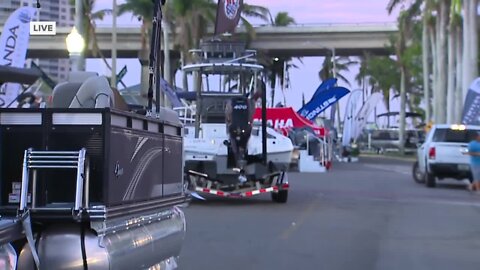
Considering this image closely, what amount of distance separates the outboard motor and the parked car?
380 inches

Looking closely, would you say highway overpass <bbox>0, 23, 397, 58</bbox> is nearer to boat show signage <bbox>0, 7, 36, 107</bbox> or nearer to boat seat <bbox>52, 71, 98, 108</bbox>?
boat show signage <bbox>0, 7, 36, 107</bbox>

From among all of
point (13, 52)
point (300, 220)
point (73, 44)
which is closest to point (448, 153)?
point (300, 220)

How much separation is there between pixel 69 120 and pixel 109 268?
1066mm

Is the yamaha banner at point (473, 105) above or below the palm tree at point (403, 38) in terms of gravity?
below

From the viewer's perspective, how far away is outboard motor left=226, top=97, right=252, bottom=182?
54.7 ft

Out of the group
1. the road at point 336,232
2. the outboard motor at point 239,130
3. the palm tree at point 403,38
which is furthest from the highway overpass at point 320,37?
the outboard motor at point 239,130

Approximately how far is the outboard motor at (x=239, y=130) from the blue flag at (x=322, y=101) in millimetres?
21118

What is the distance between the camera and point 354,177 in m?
29.8

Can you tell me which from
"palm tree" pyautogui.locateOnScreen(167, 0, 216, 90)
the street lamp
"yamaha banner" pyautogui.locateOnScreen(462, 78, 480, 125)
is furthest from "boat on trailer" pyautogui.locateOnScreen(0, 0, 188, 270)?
"palm tree" pyautogui.locateOnScreen(167, 0, 216, 90)

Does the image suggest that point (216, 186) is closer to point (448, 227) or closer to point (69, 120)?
point (448, 227)

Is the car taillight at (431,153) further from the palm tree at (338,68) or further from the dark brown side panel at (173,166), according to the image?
the palm tree at (338,68)

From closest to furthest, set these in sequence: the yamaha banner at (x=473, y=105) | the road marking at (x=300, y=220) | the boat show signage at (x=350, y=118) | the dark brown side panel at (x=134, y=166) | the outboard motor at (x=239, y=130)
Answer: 1. the dark brown side panel at (x=134, y=166)
2. the road marking at (x=300, y=220)
3. the outboard motor at (x=239, y=130)
4. the yamaha banner at (x=473, y=105)
5. the boat show signage at (x=350, y=118)

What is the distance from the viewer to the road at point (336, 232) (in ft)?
32.9

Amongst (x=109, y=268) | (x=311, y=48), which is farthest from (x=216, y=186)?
(x=311, y=48)
